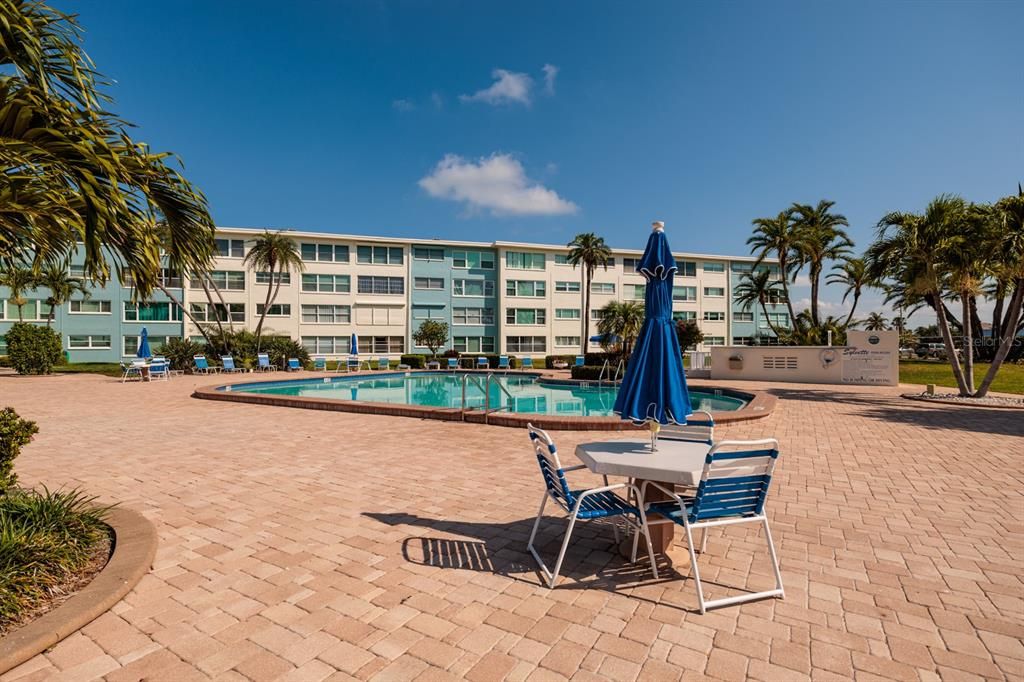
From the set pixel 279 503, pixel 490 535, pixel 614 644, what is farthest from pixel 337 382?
pixel 614 644

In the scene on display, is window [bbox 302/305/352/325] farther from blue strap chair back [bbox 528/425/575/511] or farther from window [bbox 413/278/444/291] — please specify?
blue strap chair back [bbox 528/425/575/511]

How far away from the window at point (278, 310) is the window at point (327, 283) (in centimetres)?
203

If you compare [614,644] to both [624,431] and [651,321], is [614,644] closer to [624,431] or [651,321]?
[651,321]

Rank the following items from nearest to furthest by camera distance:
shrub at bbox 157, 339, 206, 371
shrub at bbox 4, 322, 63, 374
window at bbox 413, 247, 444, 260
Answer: shrub at bbox 4, 322, 63, 374, shrub at bbox 157, 339, 206, 371, window at bbox 413, 247, 444, 260

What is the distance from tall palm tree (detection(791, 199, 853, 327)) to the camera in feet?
114

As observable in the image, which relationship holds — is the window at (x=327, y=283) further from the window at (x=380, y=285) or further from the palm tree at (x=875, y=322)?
the palm tree at (x=875, y=322)

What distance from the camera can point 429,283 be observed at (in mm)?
46625

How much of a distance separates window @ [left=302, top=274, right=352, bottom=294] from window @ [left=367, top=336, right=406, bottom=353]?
492cm

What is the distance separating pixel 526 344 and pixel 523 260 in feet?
26.4

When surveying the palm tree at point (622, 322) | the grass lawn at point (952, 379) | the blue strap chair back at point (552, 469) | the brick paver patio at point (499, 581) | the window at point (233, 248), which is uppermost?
the window at point (233, 248)

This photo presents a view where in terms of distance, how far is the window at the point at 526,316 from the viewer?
48.0 metres

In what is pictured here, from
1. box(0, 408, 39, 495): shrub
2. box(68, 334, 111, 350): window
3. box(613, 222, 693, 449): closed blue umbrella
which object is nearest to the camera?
box(0, 408, 39, 495): shrub

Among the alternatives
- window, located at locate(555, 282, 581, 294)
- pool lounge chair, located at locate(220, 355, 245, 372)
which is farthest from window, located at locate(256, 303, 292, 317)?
window, located at locate(555, 282, 581, 294)

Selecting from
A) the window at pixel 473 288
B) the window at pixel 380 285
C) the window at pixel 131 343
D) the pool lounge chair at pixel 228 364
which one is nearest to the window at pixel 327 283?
the window at pixel 380 285
